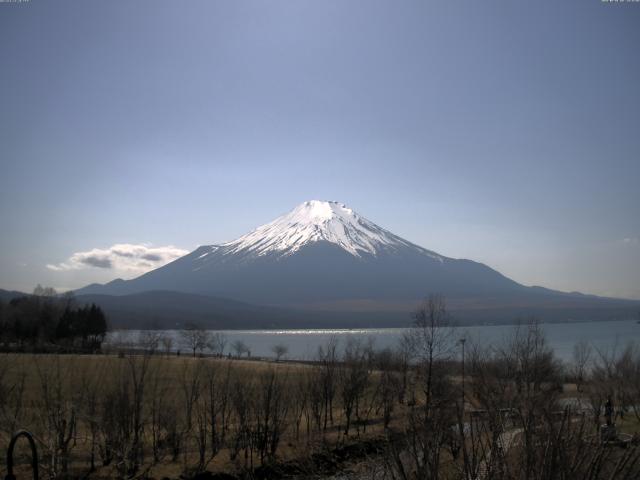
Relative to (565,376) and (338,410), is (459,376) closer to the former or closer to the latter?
(565,376)

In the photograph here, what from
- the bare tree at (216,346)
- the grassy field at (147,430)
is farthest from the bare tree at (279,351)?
the grassy field at (147,430)

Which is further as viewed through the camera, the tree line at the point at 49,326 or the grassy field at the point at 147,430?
the tree line at the point at 49,326

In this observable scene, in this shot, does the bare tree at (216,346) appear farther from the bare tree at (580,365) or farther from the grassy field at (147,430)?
the grassy field at (147,430)

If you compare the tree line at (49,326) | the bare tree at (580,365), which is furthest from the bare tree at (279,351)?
the bare tree at (580,365)

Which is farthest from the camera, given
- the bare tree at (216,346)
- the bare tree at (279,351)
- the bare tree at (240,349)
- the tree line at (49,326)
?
the bare tree at (216,346)

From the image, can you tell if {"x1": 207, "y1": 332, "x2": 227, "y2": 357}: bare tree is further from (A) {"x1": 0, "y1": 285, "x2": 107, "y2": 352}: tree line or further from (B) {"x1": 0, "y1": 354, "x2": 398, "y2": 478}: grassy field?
(B) {"x1": 0, "y1": 354, "x2": 398, "y2": 478}: grassy field

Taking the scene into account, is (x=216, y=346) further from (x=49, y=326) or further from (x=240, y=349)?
(x=49, y=326)

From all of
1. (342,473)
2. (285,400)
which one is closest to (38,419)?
(285,400)

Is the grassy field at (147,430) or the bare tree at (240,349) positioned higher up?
the grassy field at (147,430)

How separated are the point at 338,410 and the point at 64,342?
171 ft

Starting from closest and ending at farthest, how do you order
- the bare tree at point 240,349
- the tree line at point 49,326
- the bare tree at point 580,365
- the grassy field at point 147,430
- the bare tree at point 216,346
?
the grassy field at point 147,430
the bare tree at point 580,365
the tree line at point 49,326
the bare tree at point 240,349
the bare tree at point 216,346

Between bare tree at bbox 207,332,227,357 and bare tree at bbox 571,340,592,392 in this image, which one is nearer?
bare tree at bbox 571,340,592,392

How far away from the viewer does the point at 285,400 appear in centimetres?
2472

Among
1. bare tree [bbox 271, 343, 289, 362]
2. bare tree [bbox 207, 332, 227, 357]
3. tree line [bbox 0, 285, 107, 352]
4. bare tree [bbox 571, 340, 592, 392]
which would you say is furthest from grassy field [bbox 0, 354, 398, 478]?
bare tree [bbox 207, 332, 227, 357]
